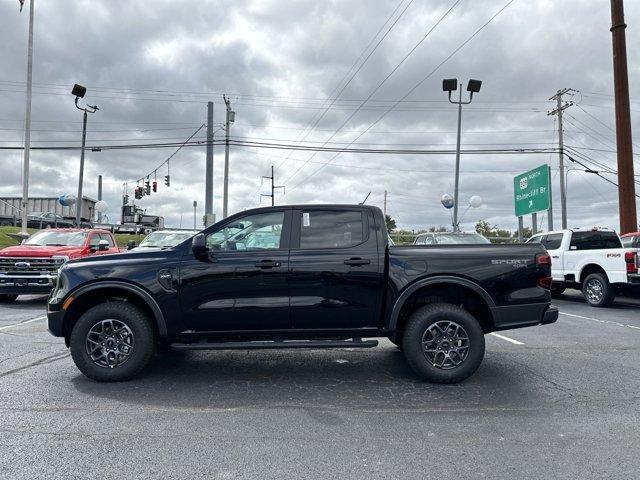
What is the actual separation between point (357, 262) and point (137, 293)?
2.31m

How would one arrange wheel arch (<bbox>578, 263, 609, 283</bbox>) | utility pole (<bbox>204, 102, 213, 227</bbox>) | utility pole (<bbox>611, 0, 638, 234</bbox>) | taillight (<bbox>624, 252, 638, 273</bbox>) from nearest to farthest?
taillight (<bbox>624, 252, 638, 273</bbox>) < wheel arch (<bbox>578, 263, 609, 283</bbox>) < utility pole (<bbox>611, 0, 638, 234</bbox>) < utility pole (<bbox>204, 102, 213, 227</bbox>)

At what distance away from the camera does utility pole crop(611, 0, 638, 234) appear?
685 inches

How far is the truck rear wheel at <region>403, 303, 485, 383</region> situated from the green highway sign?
1826 cm

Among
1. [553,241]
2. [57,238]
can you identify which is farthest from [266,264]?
[553,241]

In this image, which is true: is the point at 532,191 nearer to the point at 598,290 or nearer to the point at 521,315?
the point at 598,290

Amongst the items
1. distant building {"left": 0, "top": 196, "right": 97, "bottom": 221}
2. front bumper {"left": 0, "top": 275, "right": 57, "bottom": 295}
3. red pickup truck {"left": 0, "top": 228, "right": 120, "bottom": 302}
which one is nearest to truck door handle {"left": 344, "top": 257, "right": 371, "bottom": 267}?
red pickup truck {"left": 0, "top": 228, "right": 120, "bottom": 302}

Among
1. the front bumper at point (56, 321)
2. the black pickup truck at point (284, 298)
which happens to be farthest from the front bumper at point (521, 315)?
the front bumper at point (56, 321)

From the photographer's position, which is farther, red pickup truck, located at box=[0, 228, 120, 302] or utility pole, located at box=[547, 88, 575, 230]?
utility pole, located at box=[547, 88, 575, 230]

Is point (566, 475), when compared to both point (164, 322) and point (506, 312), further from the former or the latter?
point (164, 322)

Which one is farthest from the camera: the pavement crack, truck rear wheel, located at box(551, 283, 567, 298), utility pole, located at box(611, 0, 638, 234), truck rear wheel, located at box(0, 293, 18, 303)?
utility pole, located at box(611, 0, 638, 234)

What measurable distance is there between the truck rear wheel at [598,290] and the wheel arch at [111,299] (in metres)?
10.4

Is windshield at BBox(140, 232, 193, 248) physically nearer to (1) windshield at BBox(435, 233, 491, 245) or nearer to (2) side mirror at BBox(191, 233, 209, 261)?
(1) windshield at BBox(435, 233, 491, 245)

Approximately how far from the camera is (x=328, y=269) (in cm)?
521

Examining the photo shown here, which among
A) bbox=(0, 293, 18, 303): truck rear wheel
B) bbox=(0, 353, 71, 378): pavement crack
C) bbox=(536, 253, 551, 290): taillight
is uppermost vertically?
bbox=(536, 253, 551, 290): taillight
